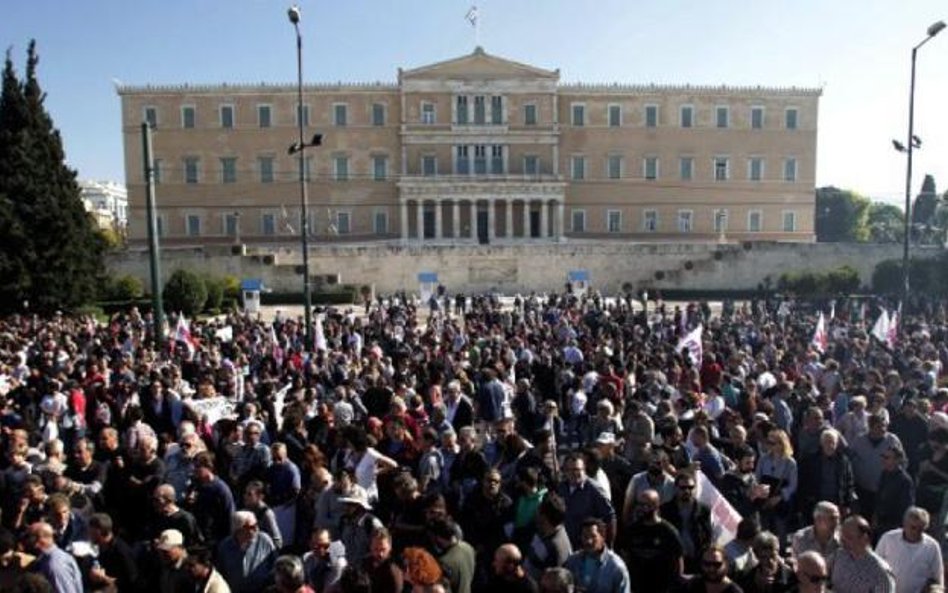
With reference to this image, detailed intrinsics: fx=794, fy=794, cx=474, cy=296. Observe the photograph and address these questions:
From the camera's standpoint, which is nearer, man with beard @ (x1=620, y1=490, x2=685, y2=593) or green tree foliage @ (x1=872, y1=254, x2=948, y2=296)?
man with beard @ (x1=620, y1=490, x2=685, y2=593)

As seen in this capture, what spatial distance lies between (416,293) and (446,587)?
40604mm

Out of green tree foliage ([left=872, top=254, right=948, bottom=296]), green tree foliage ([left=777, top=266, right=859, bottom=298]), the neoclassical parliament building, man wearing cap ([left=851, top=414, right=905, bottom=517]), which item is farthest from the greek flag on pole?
the neoclassical parliament building

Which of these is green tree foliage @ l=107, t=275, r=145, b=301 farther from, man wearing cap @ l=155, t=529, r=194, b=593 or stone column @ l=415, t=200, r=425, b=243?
man wearing cap @ l=155, t=529, r=194, b=593

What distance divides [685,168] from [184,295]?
39.6 meters

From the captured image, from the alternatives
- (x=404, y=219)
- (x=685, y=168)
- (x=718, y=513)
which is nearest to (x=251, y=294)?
(x=404, y=219)

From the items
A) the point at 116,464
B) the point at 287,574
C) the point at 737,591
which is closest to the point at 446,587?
the point at 287,574

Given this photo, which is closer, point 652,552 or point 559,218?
point 652,552

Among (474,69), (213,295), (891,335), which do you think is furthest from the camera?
(474,69)

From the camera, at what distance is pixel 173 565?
5.00m

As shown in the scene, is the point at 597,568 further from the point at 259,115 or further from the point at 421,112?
the point at 259,115

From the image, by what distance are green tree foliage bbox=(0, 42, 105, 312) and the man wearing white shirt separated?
30.0 m

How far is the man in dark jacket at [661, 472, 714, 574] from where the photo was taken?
19.8 ft

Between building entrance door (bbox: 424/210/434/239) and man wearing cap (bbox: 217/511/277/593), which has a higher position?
building entrance door (bbox: 424/210/434/239)

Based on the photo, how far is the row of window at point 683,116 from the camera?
5822 centimetres
